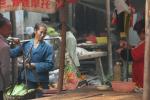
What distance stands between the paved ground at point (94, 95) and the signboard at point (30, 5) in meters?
1.16

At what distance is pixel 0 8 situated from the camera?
19.1 ft

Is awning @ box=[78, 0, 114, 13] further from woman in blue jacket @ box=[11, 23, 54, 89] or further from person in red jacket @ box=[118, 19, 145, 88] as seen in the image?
person in red jacket @ box=[118, 19, 145, 88]

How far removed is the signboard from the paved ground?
45.6 inches

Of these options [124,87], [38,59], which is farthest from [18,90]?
[124,87]

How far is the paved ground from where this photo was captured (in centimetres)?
543

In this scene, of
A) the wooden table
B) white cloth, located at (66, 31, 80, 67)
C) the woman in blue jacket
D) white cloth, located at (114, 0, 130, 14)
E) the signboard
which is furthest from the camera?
the wooden table

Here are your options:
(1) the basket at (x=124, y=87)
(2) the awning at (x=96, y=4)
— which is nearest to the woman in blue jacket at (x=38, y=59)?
(1) the basket at (x=124, y=87)

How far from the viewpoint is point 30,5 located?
5898 mm

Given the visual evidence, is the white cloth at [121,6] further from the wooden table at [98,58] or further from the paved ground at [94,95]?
the paved ground at [94,95]

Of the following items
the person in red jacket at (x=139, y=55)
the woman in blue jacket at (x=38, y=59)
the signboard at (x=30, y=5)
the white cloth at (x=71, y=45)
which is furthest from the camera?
the white cloth at (x=71, y=45)

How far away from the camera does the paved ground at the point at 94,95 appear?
5.43 meters

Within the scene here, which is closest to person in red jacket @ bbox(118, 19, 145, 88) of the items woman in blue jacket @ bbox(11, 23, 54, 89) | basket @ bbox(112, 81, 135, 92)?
basket @ bbox(112, 81, 135, 92)

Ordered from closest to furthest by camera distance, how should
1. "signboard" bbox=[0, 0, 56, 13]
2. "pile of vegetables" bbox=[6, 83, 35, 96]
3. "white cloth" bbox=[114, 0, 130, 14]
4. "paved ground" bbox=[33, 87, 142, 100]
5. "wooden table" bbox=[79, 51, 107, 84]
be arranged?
"paved ground" bbox=[33, 87, 142, 100]
"signboard" bbox=[0, 0, 56, 13]
"pile of vegetables" bbox=[6, 83, 35, 96]
"white cloth" bbox=[114, 0, 130, 14]
"wooden table" bbox=[79, 51, 107, 84]

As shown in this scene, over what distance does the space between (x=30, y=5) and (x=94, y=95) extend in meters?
1.51
